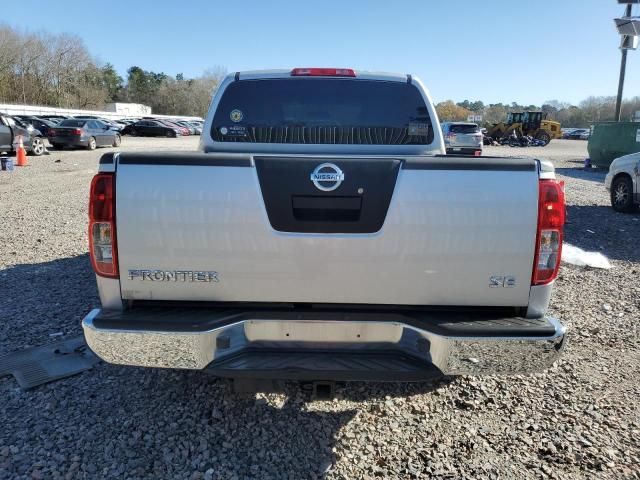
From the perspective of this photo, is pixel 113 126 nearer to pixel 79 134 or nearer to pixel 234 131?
pixel 79 134

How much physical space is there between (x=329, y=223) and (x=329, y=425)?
1.34 metres

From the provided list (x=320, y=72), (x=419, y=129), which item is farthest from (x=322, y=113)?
(x=419, y=129)

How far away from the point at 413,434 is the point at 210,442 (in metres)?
1.19

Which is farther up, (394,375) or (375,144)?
(375,144)

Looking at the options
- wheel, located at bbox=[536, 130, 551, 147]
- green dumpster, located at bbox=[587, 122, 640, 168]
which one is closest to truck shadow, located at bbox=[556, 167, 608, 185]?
green dumpster, located at bbox=[587, 122, 640, 168]

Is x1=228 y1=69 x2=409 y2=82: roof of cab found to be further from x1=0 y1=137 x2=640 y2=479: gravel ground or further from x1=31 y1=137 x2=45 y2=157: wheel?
x1=31 y1=137 x2=45 y2=157: wheel

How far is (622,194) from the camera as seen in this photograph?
1076 centimetres

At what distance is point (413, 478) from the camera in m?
2.63

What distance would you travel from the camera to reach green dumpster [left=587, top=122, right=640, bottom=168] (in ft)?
62.9

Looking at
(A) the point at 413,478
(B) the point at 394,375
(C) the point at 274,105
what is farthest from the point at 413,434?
(C) the point at 274,105

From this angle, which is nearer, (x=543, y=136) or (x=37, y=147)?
(x=37, y=147)

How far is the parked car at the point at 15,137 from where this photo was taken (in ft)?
57.6

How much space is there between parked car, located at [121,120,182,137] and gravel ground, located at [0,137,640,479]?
45747 millimetres

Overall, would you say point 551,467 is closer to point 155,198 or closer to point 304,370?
point 304,370
